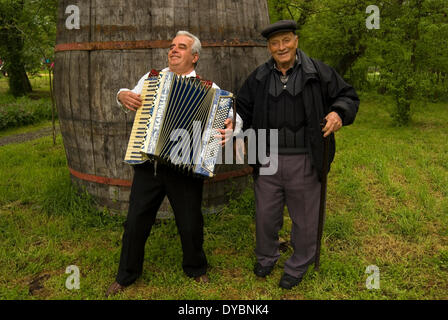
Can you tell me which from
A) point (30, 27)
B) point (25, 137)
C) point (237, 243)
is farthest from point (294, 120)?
point (30, 27)

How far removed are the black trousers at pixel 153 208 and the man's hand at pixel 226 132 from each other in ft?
1.30

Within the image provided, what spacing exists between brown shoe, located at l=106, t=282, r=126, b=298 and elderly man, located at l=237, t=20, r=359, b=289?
1.23 meters

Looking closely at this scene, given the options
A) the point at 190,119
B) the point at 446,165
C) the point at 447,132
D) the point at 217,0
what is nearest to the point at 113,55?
the point at 217,0

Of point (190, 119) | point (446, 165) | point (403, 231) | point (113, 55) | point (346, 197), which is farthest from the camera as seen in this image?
point (446, 165)

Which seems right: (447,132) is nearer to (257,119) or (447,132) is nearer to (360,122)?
(360,122)

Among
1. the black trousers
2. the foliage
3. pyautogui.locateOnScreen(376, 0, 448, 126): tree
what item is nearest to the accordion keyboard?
the black trousers

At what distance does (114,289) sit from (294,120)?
6.33ft

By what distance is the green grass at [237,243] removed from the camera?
9.80 ft

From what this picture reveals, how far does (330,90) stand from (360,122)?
796 centimetres

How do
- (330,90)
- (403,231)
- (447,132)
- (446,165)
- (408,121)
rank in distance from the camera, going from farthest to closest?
(408,121)
(447,132)
(446,165)
(403,231)
(330,90)

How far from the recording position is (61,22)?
3.91 meters

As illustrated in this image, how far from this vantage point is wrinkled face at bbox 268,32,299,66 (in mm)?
2678

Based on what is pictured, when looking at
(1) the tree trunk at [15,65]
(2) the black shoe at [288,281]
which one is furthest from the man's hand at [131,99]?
(1) the tree trunk at [15,65]

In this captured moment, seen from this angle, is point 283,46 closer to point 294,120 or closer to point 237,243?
point 294,120
